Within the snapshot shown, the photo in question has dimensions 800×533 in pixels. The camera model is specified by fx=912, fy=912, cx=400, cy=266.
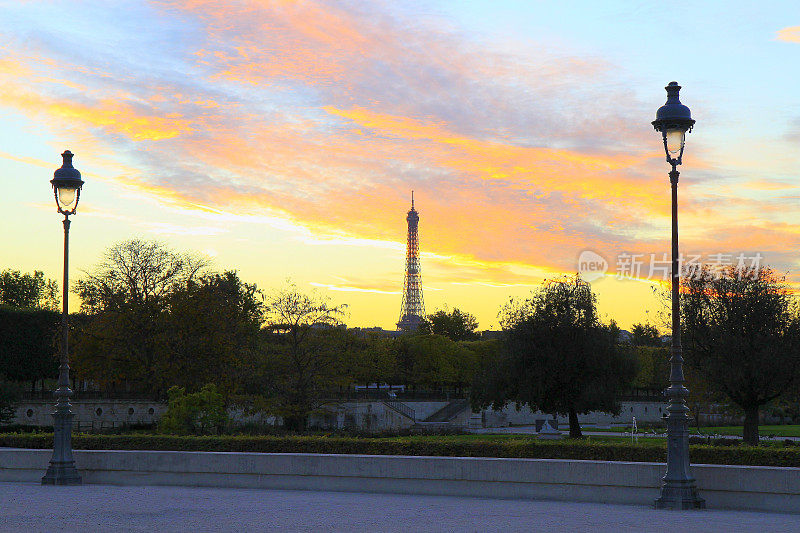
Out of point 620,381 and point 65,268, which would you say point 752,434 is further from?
point 65,268

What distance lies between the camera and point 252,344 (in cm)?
6912

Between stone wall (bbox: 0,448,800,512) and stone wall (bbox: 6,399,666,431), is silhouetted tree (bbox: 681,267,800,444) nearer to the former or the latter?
stone wall (bbox: 6,399,666,431)

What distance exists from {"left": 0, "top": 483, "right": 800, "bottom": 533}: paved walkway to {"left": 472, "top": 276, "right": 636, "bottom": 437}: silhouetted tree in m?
34.9

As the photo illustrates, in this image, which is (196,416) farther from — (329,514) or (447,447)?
(329,514)

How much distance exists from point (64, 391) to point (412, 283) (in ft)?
502

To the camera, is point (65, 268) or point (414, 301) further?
Answer: point (414, 301)

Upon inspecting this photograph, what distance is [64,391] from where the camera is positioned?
78.0 feet

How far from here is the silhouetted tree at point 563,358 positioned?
178 ft

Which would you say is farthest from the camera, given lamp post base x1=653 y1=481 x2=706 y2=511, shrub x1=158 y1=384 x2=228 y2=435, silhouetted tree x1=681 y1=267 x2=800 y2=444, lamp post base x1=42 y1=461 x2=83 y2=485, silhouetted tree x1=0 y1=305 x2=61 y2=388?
silhouetted tree x1=0 y1=305 x2=61 y2=388

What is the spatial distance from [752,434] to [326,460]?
3152 cm

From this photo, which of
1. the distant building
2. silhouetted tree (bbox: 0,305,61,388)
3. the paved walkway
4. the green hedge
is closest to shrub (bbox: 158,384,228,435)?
the green hedge

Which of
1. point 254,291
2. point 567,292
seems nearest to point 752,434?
Result: point 567,292

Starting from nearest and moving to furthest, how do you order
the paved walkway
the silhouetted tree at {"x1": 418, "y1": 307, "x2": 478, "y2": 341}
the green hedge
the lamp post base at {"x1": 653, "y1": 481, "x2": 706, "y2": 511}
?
1. the paved walkway
2. the lamp post base at {"x1": 653, "y1": 481, "x2": 706, "y2": 511}
3. the green hedge
4. the silhouetted tree at {"x1": 418, "y1": 307, "x2": 478, "y2": 341}

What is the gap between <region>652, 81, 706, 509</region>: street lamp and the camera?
17672 mm
